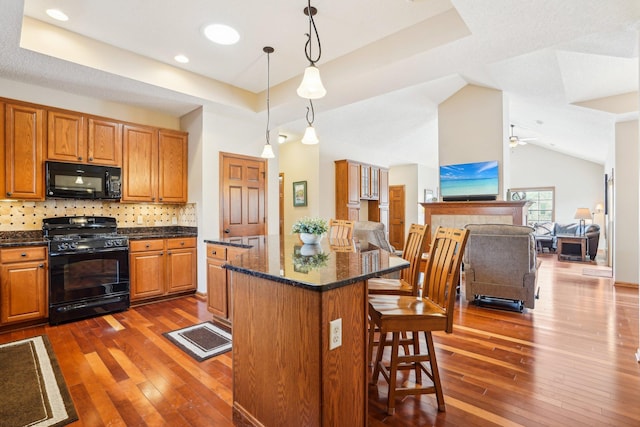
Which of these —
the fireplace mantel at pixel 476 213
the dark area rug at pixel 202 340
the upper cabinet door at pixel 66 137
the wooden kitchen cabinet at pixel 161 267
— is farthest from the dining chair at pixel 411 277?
the upper cabinet door at pixel 66 137

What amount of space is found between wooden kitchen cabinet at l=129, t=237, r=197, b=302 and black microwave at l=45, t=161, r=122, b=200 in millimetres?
708

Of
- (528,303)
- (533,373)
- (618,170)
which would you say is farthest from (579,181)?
(533,373)

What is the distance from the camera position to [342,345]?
138 cm

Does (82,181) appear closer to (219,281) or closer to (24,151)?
(24,151)

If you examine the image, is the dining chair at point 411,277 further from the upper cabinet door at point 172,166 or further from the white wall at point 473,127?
the white wall at point 473,127

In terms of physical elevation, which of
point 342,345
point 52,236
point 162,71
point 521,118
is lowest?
point 342,345

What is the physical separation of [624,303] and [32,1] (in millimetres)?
6785

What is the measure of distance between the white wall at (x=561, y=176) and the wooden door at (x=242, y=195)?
9.76 meters

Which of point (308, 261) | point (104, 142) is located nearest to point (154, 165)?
point (104, 142)

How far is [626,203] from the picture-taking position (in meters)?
4.75

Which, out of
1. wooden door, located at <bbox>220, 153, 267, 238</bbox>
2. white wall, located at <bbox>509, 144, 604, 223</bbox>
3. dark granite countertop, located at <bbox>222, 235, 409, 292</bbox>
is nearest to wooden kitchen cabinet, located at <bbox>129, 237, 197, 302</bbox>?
wooden door, located at <bbox>220, 153, 267, 238</bbox>

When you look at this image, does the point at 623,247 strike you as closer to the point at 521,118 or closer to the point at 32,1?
the point at 521,118

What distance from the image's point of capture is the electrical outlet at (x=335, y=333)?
1312 millimetres

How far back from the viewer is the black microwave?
343 cm
